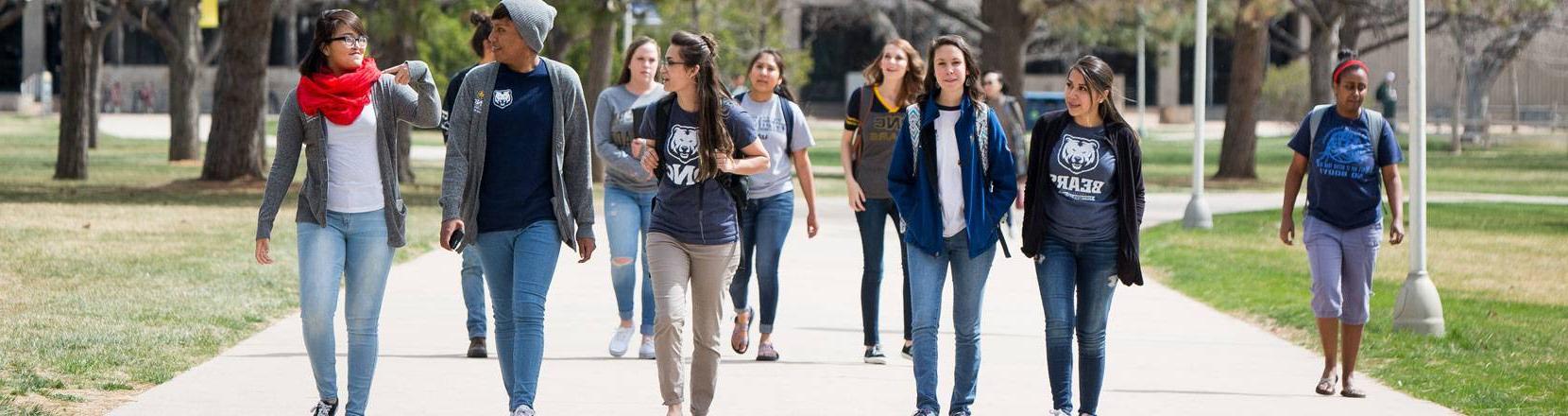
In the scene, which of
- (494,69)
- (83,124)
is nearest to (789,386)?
(494,69)

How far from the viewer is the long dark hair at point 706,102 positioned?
687cm

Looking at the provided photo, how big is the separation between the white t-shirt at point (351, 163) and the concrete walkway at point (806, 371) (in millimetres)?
1164

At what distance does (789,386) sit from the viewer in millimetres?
8203

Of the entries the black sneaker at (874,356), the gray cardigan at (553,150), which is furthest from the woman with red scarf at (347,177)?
the black sneaker at (874,356)

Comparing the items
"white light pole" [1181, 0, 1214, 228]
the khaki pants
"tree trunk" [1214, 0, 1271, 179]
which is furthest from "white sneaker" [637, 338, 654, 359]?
"tree trunk" [1214, 0, 1271, 179]

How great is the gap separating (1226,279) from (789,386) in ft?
20.0

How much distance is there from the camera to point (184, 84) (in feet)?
110

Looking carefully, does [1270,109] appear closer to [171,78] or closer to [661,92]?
[171,78]

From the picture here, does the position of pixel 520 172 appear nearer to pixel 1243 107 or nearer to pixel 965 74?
pixel 965 74

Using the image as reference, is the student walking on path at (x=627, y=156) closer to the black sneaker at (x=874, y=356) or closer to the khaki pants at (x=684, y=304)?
the black sneaker at (x=874, y=356)

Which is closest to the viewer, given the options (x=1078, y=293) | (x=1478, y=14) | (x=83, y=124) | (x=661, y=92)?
(x=1078, y=293)

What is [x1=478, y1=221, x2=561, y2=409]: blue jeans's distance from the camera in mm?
6551

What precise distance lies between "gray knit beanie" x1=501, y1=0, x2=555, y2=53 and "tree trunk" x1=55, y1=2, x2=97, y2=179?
2118cm

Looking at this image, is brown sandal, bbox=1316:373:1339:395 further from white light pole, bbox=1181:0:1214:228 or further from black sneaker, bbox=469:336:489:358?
white light pole, bbox=1181:0:1214:228
